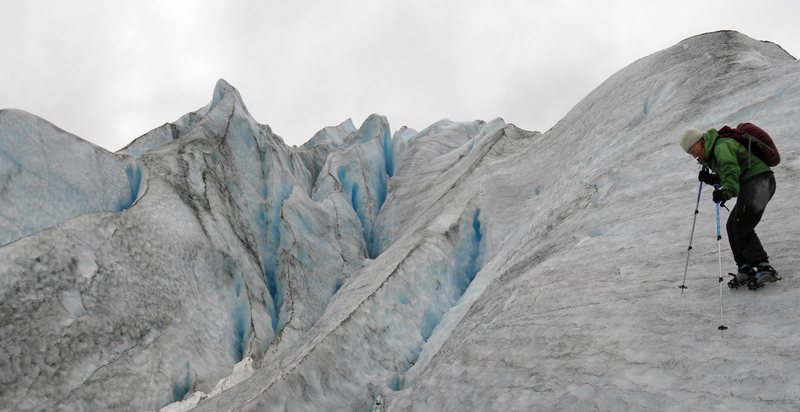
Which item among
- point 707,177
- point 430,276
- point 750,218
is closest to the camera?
point 750,218

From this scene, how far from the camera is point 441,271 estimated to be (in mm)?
9953

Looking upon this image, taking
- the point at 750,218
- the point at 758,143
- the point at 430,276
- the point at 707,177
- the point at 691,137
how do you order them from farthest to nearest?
1. the point at 430,276
2. the point at 707,177
3. the point at 691,137
4. the point at 758,143
5. the point at 750,218

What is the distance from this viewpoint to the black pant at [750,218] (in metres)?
4.05

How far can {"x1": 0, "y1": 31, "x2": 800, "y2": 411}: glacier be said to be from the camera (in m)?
4.16

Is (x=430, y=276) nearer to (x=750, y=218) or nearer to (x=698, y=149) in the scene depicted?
(x=698, y=149)

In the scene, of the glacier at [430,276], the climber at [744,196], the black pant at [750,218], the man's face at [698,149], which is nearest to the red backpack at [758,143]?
the climber at [744,196]

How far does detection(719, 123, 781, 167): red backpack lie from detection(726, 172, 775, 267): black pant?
149 millimetres

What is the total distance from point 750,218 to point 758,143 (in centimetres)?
67

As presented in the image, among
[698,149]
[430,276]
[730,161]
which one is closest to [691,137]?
[698,149]

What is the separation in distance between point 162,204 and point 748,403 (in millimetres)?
12192

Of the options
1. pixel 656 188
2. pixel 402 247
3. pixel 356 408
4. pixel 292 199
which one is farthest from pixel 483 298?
pixel 292 199

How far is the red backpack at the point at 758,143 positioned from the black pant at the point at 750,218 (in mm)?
149

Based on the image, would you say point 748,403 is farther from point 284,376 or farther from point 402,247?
point 402,247

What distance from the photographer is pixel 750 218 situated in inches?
162
